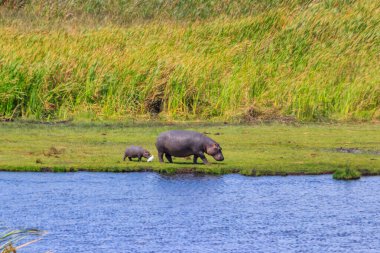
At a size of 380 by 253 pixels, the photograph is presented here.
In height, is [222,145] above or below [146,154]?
above

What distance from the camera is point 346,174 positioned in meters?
14.7

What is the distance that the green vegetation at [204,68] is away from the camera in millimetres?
21875

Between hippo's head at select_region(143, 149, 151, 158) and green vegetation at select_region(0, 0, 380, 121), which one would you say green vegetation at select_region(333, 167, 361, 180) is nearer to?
hippo's head at select_region(143, 149, 151, 158)

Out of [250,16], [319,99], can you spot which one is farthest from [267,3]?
[319,99]

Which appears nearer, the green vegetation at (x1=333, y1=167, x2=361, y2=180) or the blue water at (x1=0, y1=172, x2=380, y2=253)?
the blue water at (x1=0, y1=172, x2=380, y2=253)

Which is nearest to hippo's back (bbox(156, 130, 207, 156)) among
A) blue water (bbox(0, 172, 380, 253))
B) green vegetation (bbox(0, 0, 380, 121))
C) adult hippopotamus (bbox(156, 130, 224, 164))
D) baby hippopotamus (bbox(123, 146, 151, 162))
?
adult hippopotamus (bbox(156, 130, 224, 164))

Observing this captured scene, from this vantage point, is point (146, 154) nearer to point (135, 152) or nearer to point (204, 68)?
point (135, 152)

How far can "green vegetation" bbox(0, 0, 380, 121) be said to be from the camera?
21875mm

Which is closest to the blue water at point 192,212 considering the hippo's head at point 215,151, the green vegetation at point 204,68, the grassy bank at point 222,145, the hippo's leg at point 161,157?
the grassy bank at point 222,145

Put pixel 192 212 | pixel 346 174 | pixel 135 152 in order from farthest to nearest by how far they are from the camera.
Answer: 1. pixel 135 152
2. pixel 346 174
3. pixel 192 212

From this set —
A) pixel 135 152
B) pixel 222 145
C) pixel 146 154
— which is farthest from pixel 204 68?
pixel 135 152

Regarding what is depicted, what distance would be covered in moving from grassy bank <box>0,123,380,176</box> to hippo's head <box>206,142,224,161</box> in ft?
0.38

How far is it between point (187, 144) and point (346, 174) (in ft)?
8.29

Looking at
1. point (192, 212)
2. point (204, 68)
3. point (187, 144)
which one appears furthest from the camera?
point (204, 68)
